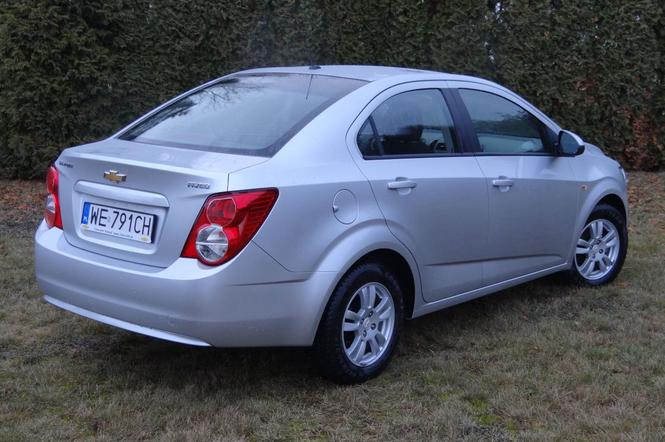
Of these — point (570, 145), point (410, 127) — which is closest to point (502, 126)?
point (570, 145)

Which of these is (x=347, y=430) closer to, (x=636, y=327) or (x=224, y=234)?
(x=224, y=234)

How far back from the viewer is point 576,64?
400 inches

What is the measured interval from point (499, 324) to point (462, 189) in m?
1.03

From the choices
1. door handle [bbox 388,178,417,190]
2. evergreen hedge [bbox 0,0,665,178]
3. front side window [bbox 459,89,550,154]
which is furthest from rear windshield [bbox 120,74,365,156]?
evergreen hedge [bbox 0,0,665,178]

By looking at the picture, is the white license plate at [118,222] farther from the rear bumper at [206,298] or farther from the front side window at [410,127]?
the front side window at [410,127]

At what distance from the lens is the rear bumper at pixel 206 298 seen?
3717 mm

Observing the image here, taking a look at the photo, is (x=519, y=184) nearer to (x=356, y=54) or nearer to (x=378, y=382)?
(x=378, y=382)

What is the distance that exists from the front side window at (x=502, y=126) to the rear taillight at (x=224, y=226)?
6.21ft

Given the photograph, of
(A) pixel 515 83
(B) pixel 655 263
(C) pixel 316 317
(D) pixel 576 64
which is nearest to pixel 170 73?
(A) pixel 515 83

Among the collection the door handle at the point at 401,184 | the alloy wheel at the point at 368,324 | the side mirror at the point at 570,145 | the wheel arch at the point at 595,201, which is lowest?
the alloy wheel at the point at 368,324

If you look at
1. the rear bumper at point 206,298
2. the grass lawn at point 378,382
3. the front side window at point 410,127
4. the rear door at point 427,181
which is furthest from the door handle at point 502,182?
the rear bumper at point 206,298

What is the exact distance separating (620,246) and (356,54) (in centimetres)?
484

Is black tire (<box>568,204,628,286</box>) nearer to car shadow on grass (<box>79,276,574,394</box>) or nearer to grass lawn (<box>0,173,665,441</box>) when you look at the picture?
A: grass lawn (<box>0,173,665,441</box>)

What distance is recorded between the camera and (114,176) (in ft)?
13.2
